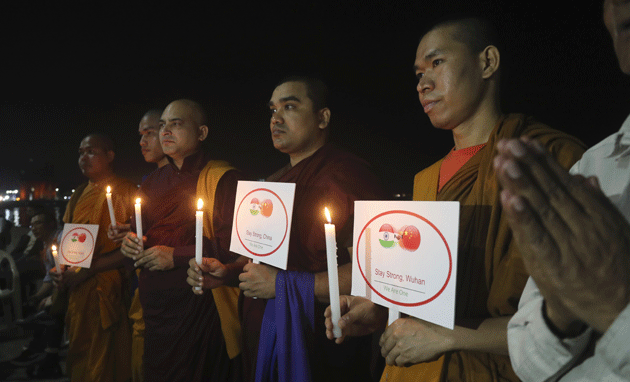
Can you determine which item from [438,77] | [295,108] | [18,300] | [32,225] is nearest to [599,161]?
[438,77]

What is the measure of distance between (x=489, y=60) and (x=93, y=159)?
3.91 metres

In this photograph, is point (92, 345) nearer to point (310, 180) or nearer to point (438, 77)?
point (310, 180)

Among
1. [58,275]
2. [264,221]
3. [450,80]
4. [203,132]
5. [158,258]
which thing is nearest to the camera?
[450,80]

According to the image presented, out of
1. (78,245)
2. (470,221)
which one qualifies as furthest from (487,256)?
(78,245)

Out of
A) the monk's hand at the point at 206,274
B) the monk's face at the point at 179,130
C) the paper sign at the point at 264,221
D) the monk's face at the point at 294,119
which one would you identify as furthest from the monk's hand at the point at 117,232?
the monk's face at the point at 294,119

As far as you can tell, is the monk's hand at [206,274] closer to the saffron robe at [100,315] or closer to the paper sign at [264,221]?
the paper sign at [264,221]

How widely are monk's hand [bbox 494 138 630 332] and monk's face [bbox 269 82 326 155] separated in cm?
158

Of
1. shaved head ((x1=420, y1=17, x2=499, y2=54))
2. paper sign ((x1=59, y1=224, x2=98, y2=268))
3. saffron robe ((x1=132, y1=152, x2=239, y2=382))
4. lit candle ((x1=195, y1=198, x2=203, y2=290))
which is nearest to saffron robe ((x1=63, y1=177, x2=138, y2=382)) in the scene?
paper sign ((x1=59, y1=224, x2=98, y2=268))

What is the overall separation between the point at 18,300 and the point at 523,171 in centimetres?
511

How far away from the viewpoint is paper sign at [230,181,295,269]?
154 centimetres

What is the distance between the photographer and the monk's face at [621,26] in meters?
0.66

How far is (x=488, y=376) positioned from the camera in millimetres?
1013

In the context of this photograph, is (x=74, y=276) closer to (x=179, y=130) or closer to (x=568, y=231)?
(x=179, y=130)

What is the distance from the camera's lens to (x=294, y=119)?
2008mm
